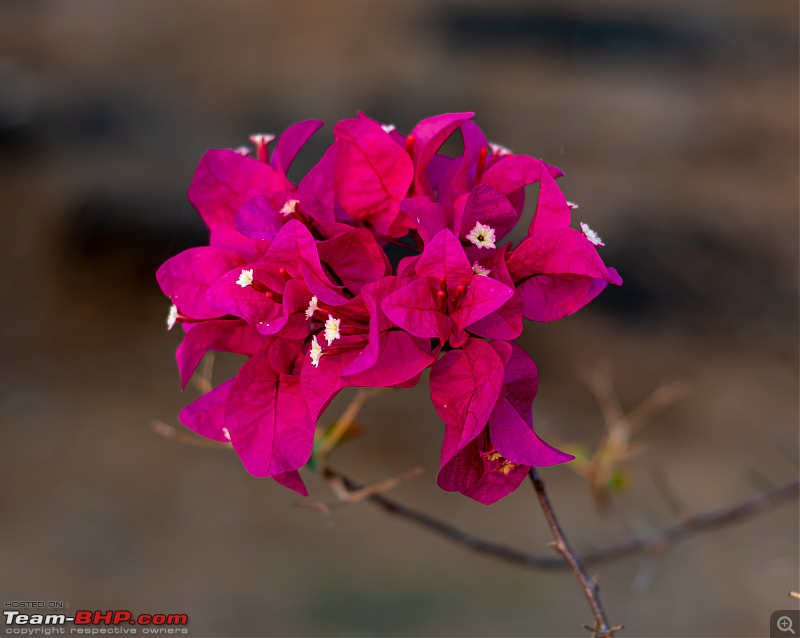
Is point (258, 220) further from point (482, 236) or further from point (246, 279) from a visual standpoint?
point (482, 236)

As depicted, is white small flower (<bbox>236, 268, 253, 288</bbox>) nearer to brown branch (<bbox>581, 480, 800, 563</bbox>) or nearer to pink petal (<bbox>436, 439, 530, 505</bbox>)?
pink petal (<bbox>436, 439, 530, 505</bbox>)

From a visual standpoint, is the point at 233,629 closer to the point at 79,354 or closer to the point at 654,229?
the point at 79,354

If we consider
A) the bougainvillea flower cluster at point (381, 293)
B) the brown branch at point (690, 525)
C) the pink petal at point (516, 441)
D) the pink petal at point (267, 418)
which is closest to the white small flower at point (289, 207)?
the bougainvillea flower cluster at point (381, 293)

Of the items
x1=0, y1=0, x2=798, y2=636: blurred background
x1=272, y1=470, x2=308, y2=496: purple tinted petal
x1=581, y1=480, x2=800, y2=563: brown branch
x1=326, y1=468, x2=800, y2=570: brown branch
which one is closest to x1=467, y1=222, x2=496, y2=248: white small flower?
x1=272, y1=470, x2=308, y2=496: purple tinted petal

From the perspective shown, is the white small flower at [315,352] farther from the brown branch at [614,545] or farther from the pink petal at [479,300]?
the brown branch at [614,545]

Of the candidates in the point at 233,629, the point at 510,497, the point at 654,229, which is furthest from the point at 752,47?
the point at 233,629

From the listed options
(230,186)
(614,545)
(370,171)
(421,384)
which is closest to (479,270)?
A: (370,171)

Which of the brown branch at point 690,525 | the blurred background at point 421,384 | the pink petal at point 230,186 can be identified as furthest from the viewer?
the blurred background at point 421,384
